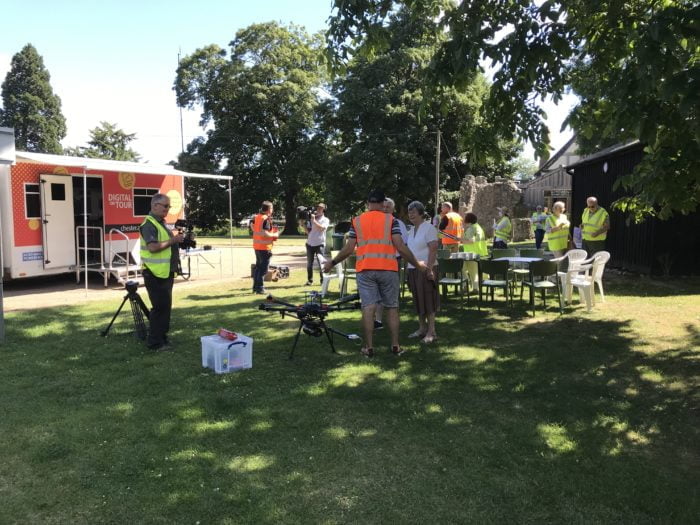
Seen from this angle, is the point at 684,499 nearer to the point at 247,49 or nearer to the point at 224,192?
the point at 224,192

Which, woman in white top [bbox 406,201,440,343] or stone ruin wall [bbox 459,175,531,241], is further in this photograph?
stone ruin wall [bbox 459,175,531,241]

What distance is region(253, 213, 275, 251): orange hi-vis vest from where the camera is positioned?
9.64 metres

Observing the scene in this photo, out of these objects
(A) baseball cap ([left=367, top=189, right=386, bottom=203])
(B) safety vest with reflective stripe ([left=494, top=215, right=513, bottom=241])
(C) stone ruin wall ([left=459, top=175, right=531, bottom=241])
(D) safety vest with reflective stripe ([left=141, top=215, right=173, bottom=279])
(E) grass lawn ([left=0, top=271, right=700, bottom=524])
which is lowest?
(E) grass lawn ([left=0, top=271, right=700, bottom=524])

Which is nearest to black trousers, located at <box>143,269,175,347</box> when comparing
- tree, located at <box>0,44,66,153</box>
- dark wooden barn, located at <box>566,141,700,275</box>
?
dark wooden barn, located at <box>566,141,700,275</box>

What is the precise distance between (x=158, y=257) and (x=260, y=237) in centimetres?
385

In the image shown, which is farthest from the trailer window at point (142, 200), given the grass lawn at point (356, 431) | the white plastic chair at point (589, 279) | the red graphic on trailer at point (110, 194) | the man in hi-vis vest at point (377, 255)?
the white plastic chair at point (589, 279)

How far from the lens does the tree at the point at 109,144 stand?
49469mm

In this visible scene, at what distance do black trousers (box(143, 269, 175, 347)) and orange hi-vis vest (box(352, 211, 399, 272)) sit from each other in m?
2.17

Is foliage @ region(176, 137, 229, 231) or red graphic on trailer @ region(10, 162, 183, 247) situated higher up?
foliage @ region(176, 137, 229, 231)

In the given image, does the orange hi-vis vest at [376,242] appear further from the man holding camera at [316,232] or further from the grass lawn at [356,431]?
the man holding camera at [316,232]

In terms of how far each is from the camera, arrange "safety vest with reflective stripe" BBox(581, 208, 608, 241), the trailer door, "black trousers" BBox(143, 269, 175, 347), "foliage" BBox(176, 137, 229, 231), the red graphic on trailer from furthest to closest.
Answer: "foliage" BBox(176, 137, 229, 231), the trailer door, the red graphic on trailer, "safety vest with reflective stripe" BBox(581, 208, 608, 241), "black trousers" BBox(143, 269, 175, 347)

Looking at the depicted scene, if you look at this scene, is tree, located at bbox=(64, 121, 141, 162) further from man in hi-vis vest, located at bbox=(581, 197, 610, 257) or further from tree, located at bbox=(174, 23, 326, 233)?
man in hi-vis vest, located at bbox=(581, 197, 610, 257)

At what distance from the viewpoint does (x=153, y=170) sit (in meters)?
12.0

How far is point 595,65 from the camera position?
6.12m
